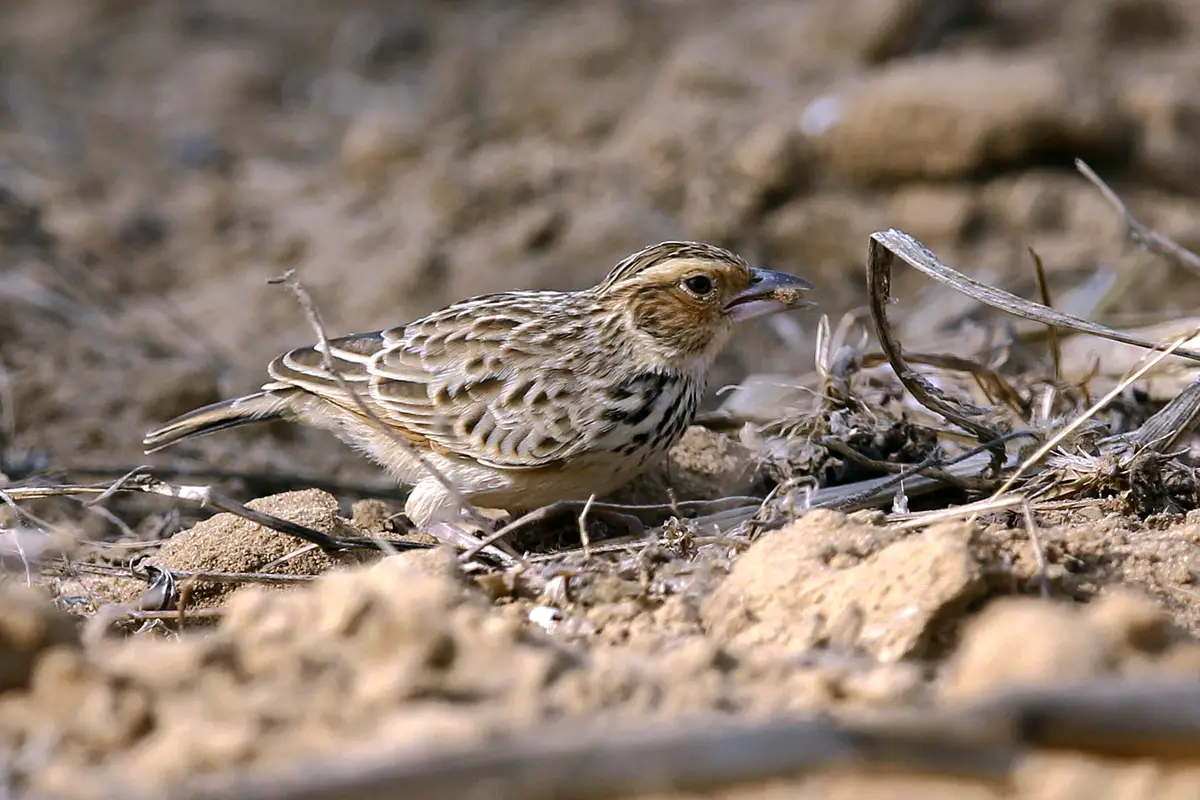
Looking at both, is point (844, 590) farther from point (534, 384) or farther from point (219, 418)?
point (219, 418)

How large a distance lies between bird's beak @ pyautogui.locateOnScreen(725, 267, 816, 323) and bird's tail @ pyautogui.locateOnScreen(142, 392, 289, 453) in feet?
5.55

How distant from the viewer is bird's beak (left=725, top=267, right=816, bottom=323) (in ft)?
16.3

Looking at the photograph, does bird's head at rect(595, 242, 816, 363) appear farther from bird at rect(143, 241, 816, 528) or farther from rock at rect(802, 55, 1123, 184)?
rock at rect(802, 55, 1123, 184)

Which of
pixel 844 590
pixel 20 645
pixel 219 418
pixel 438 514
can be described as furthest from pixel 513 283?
pixel 20 645

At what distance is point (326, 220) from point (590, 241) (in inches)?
82.9

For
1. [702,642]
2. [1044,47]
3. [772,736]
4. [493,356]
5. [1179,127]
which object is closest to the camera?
[772,736]

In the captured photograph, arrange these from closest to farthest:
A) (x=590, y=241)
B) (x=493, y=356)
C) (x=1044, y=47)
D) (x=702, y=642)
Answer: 1. (x=702, y=642)
2. (x=493, y=356)
3. (x=590, y=241)
4. (x=1044, y=47)

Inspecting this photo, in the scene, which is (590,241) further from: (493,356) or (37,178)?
(37,178)

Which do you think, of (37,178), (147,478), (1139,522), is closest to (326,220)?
(37,178)

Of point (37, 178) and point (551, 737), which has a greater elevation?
→ point (37, 178)

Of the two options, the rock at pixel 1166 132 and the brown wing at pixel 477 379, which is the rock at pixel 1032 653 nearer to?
the brown wing at pixel 477 379

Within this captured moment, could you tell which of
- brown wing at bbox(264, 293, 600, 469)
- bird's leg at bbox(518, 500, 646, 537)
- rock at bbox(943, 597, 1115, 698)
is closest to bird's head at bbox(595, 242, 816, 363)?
brown wing at bbox(264, 293, 600, 469)

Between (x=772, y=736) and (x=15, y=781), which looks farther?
(x=15, y=781)

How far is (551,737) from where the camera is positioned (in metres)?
2.21
